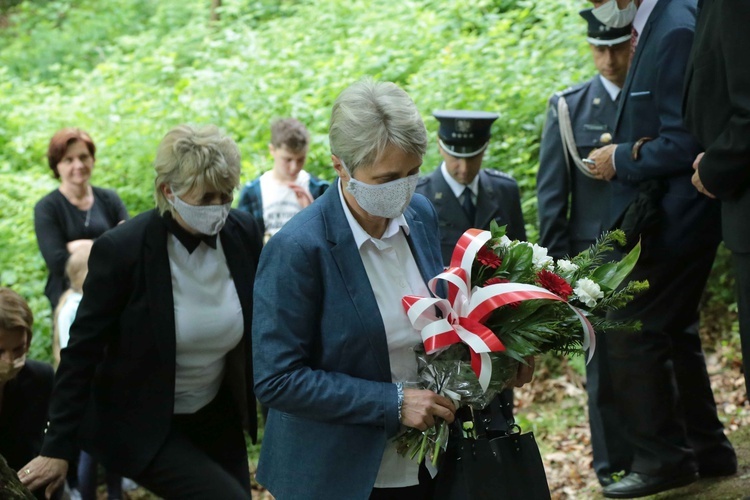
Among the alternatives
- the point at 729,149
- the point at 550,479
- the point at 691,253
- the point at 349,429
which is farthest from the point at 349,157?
the point at 550,479

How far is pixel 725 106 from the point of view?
362 centimetres

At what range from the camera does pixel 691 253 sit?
4379 mm

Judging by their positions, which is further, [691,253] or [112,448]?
[691,253]

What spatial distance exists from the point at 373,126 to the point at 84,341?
160cm

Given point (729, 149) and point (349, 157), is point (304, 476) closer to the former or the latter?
point (349, 157)

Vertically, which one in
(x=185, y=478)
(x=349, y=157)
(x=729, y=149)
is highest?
(x=349, y=157)

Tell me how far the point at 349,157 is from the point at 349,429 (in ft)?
2.78

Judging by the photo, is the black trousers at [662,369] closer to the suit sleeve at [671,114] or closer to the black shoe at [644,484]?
the black shoe at [644,484]

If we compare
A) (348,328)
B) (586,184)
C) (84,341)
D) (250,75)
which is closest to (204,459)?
(84,341)

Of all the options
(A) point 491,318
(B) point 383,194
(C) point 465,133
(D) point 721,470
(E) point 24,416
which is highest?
(B) point 383,194

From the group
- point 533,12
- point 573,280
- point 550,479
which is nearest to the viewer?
point 573,280

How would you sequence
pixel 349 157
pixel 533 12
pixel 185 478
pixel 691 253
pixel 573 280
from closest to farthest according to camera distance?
pixel 349 157 < pixel 573 280 < pixel 185 478 < pixel 691 253 < pixel 533 12

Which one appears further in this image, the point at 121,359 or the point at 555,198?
the point at 555,198

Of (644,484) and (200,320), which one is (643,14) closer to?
(644,484)
